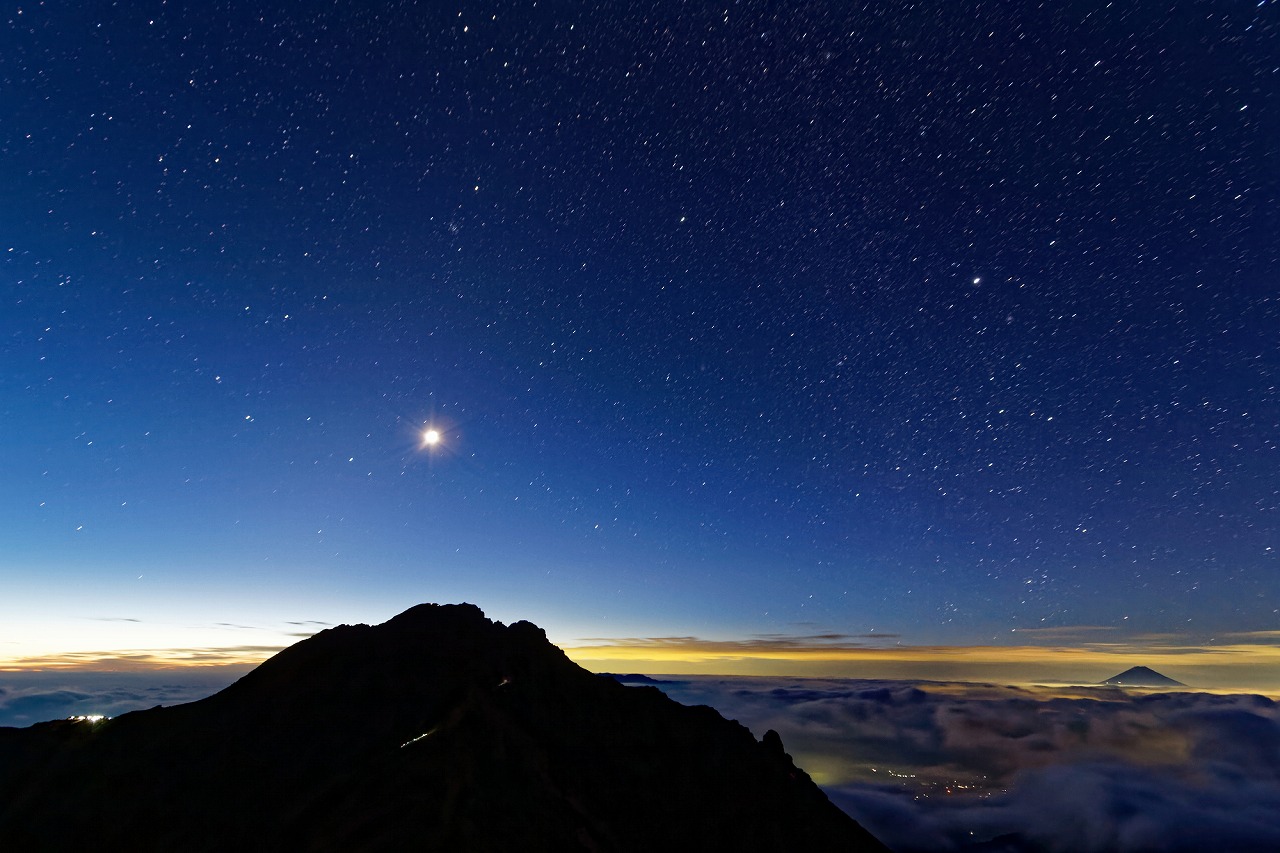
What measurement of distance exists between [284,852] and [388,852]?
770 centimetres

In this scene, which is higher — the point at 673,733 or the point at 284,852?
the point at 673,733

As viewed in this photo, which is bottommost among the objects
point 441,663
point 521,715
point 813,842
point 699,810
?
point 813,842

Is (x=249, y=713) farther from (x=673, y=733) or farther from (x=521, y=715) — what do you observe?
(x=673, y=733)

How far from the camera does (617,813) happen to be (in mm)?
50875

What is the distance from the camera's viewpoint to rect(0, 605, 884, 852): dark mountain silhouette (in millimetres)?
42969

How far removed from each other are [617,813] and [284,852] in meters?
24.5

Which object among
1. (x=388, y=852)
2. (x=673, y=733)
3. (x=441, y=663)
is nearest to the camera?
(x=388, y=852)

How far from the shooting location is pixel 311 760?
48.3 m

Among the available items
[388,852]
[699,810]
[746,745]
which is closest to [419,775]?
[388,852]

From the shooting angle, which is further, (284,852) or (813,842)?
(813,842)

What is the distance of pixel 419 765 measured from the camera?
45.2 m

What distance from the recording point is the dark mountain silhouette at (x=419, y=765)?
1692 inches

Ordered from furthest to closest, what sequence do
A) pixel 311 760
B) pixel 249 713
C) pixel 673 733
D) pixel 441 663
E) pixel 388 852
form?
pixel 673 733 → pixel 441 663 → pixel 249 713 → pixel 311 760 → pixel 388 852

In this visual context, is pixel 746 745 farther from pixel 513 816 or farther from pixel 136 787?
pixel 136 787
